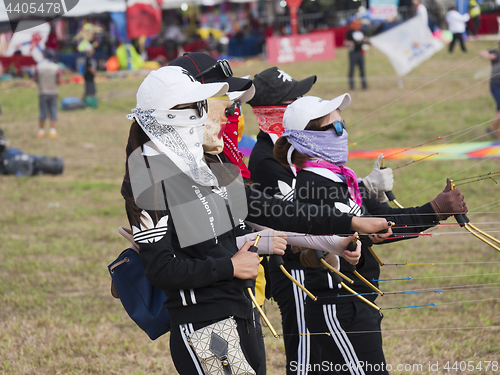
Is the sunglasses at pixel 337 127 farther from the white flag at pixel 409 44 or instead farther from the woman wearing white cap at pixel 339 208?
the white flag at pixel 409 44

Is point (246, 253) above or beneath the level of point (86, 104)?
above

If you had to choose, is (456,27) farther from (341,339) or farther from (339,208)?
(341,339)

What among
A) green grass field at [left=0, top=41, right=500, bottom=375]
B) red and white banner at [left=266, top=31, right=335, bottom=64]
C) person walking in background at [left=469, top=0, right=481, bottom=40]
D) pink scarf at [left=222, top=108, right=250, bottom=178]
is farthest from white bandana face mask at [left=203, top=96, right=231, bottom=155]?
person walking in background at [left=469, top=0, right=481, bottom=40]

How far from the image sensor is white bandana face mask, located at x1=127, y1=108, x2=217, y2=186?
2289 millimetres

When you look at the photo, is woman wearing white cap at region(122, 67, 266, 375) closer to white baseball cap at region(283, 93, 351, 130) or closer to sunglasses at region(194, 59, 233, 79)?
sunglasses at region(194, 59, 233, 79)

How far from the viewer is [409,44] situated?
13.6 metres

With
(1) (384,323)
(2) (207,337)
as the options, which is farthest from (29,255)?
(2) (207,337)

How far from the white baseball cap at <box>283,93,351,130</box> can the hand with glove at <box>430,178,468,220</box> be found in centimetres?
71

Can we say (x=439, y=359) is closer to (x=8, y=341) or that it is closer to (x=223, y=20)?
(x=8, y=341)

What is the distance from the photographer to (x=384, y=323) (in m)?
5.08

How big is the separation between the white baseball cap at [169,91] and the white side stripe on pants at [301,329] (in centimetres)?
146

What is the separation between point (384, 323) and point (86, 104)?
1666 centimetres

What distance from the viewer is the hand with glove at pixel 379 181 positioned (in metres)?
3.29

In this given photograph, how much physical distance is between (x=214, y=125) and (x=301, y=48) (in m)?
18.0
